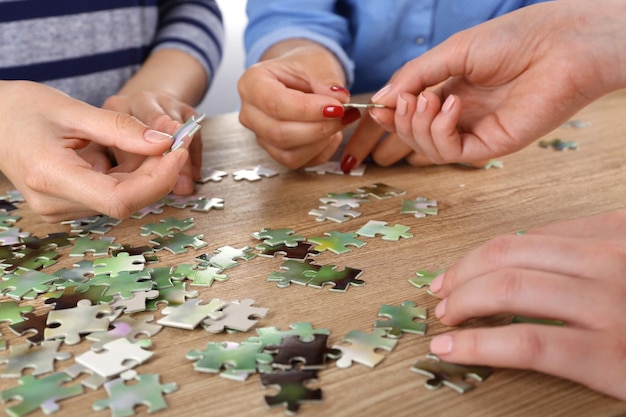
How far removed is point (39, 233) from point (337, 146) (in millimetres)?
721

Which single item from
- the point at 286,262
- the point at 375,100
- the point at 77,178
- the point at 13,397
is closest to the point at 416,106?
the point at 375,100

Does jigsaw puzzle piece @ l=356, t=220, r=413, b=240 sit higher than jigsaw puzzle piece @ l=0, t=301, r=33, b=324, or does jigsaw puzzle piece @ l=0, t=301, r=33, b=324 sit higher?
jigsaw puzzle piece @ l=356, t=220, r=413, b=240

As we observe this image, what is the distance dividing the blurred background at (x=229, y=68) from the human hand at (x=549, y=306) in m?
3.02

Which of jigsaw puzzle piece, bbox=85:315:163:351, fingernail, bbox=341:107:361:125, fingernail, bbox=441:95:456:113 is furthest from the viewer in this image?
fingernail, bbox=341:107:361:125

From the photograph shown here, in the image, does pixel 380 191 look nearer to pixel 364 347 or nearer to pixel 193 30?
pixel 364 347

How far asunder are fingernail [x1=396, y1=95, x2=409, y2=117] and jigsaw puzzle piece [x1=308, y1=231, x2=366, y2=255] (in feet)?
1.08

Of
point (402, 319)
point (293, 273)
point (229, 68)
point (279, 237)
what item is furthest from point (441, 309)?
point (229, 68)

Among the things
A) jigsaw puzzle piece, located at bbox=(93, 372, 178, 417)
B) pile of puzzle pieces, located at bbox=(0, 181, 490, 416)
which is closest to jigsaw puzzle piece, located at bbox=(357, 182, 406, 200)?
pile of puzzle pieces, located at bbox=(0, 181, 490, 416)

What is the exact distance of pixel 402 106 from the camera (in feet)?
4.66

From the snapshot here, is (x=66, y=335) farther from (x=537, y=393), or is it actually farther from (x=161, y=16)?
(x=161, y=16)

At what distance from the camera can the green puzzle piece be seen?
80cm

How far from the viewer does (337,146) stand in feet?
5.46

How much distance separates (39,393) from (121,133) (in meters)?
0.53

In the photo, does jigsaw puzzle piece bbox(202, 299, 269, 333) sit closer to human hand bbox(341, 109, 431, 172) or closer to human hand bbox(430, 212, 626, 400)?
human hand bbox(430, 212, 626, 400)
